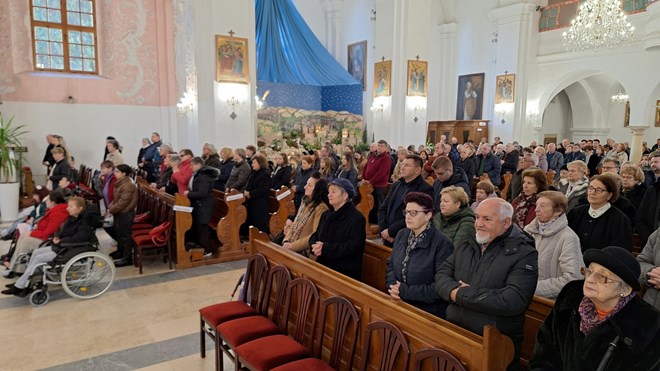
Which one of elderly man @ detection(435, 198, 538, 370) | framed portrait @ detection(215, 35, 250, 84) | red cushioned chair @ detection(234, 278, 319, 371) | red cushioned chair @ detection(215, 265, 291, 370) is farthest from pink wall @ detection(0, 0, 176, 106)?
elderly man @ detection(435, 198, 538, 370)

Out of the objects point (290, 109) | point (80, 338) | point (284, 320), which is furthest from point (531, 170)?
point (290, 109)

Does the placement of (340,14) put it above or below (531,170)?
above

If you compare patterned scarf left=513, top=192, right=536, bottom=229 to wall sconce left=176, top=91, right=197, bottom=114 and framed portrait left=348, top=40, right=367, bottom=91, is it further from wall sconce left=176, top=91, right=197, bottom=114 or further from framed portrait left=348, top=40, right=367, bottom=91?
framed portrait left=348, top=40, right=367, bottom=91

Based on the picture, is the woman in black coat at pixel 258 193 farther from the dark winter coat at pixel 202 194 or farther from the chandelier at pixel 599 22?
the chandelier at pixel 599 22

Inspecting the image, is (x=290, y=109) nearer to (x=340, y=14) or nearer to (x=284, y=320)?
(x=340, y=14)

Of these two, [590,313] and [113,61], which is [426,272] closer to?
[590,313]

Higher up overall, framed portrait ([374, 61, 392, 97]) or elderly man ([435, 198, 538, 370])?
framed portrait ([374, 61, 392, 97])

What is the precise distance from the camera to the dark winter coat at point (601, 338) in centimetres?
163

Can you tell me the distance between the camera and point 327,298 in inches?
109

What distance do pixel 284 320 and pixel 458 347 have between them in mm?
1445

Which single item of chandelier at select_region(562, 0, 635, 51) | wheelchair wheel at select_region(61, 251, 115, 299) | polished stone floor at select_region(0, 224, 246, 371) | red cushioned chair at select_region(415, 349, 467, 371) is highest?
chandelier at select_region(562, 0, 635, 51)

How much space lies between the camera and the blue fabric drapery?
14023mm

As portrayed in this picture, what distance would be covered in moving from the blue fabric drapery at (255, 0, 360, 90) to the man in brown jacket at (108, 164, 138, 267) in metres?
8.44

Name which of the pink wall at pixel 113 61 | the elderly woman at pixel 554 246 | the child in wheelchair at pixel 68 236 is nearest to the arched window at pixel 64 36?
the pink wall at pixel 113 61
